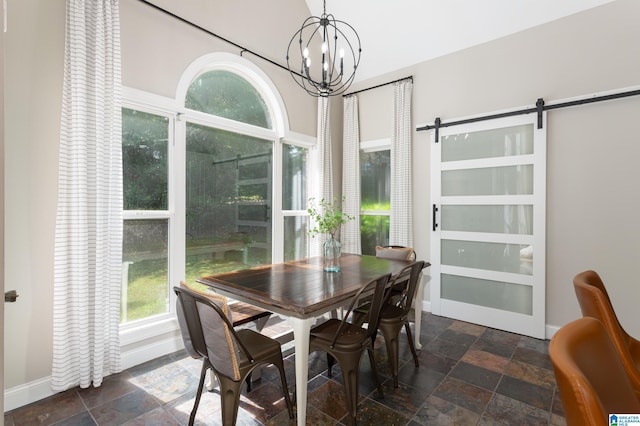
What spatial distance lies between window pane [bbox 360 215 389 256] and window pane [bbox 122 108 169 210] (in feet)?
9.11

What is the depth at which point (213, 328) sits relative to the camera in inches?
60.8

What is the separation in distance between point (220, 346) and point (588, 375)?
1.44 meters

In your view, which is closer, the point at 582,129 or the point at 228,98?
the point at 582,129

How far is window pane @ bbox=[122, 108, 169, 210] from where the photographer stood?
103 inches

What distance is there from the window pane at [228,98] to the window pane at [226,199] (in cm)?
21

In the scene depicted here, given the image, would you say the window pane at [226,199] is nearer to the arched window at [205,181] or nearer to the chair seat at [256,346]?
the arched window at [205,181]

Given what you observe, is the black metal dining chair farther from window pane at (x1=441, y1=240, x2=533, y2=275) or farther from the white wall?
the white wall

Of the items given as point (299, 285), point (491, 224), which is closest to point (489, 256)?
point (491, 224)

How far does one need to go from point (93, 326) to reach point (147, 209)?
3.25 ft

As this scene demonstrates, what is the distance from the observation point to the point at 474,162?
360 cm

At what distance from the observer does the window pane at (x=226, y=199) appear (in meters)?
3.09

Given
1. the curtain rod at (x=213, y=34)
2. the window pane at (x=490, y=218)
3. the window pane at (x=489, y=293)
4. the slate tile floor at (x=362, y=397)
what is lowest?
the slate tile floor at (x=362, y=397)

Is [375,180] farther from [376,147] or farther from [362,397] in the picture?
[362,397]

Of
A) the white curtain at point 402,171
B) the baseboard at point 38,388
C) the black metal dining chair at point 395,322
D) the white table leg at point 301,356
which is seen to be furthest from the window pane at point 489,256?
the baseboard at point 38,388
